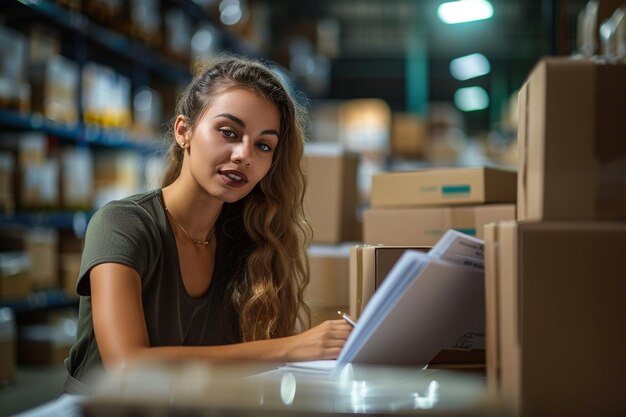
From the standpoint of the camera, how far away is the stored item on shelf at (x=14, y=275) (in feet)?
12.2

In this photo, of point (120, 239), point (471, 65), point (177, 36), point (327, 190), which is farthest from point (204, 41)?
point (471, 65)

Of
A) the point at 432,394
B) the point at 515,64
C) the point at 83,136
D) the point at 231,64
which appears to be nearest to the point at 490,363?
the point at 432,394

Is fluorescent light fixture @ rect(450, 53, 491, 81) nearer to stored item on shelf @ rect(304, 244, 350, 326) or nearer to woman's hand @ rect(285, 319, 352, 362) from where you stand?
stored item on shelf @ rect(304, 244, 350, 326)

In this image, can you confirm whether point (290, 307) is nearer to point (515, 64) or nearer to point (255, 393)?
point (255, 393)

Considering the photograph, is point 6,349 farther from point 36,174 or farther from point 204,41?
point 204,41

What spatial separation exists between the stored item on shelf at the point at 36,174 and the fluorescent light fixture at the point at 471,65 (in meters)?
9.49

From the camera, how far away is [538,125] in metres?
1.10

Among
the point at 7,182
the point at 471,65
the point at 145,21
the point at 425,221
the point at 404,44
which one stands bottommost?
the point at 425,221

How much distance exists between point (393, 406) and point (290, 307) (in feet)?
3.66

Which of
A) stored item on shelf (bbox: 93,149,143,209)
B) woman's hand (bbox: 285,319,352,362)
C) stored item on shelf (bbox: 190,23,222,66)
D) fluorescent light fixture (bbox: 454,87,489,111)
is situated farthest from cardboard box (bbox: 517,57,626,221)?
fluorescent light fixture (bbox: 454,87,489,111)

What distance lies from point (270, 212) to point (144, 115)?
3.43 metres

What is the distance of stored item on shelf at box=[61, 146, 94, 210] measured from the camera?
427 centimetres

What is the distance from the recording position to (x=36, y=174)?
13.1 feet

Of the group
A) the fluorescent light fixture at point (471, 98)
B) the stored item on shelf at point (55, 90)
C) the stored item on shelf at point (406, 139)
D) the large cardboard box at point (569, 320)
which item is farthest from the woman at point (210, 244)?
the fluorescent light fixture at point (471, 98)
